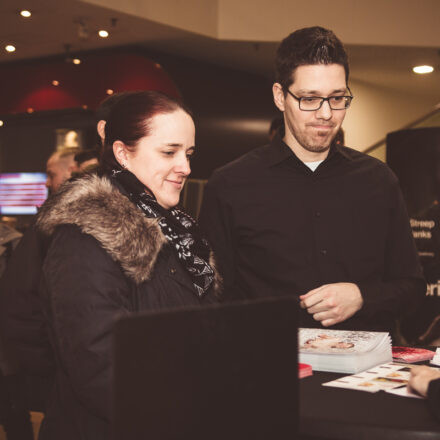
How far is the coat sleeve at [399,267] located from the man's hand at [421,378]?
674mm

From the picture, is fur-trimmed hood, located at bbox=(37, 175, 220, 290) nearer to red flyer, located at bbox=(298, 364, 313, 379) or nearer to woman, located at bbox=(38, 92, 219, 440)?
woman, located at bbox=(38, 92, 219, 440)

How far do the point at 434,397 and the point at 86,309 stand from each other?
746 mm

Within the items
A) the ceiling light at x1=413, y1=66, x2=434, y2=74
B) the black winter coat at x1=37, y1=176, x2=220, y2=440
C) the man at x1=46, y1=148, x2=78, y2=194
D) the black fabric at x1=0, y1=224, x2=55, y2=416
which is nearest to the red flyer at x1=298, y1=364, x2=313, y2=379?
the black winter coat at x1=37, y1=176, x2=220, y2=440

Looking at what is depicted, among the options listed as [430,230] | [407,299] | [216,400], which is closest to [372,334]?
[407,299]

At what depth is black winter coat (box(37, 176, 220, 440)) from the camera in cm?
132

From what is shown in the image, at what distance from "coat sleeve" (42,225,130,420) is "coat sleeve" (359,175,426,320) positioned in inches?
39.9

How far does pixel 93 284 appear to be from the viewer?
1353 millimetres

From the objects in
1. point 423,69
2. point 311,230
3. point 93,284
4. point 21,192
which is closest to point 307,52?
point 311,230

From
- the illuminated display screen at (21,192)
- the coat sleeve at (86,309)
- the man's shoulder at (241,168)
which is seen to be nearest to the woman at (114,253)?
the coat sleeve at (86,309)

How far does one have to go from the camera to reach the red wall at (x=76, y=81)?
7.23 metres

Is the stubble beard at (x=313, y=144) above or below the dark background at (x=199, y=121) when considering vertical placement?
below

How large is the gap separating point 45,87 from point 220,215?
20.4ft

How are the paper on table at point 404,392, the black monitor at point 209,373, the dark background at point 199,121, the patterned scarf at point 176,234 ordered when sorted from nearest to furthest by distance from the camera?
the black monitor at point 209,373, the paper on table at point 404,392, the patterned scarf at point 176,234, the dark background at point 199,121

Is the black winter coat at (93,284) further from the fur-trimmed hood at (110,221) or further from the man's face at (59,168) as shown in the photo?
the man's face at (59,168)
